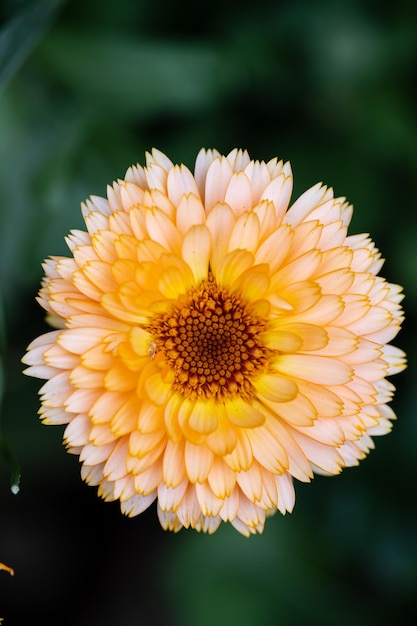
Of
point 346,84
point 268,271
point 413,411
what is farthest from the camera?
point 346,84

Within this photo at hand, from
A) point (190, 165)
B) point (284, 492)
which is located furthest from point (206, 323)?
point (190, 165)

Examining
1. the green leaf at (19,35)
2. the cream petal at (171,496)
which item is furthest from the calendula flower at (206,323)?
the green leaf at (19,35)

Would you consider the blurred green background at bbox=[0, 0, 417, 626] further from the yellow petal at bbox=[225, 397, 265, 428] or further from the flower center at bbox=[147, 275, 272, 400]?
the yellow petal at bbox=[225, 397, 265, 428]

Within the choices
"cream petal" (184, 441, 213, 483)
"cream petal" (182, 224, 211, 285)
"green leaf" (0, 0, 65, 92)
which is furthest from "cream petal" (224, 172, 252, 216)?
"green leaf" (0, 0, 65, 92)

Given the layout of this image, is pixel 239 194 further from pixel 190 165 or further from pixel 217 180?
pixel 190 165

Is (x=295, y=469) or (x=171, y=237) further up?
(x=171, y=237)

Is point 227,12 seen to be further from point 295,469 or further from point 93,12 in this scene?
point 295,469

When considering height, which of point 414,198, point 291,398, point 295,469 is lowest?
point 295,469

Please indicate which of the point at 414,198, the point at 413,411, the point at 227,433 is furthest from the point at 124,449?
the point at 414,198
